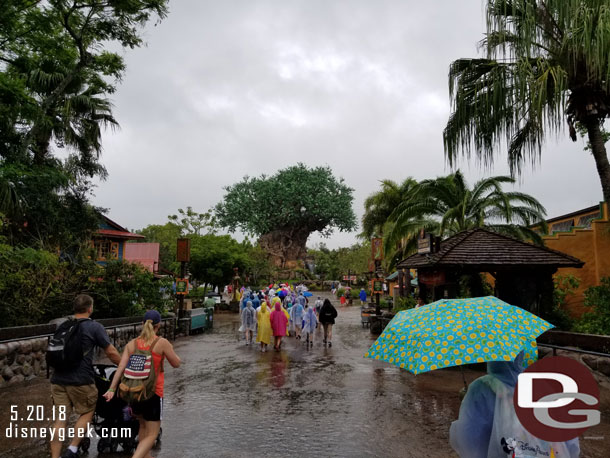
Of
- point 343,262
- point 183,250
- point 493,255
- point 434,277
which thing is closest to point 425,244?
point 434,277

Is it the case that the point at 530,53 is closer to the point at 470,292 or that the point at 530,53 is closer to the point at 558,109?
the point at 558,109

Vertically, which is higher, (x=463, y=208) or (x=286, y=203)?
(x=286, y=203)

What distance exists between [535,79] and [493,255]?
4355 mm

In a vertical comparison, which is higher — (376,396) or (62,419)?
(62,419)

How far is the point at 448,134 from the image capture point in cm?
1317

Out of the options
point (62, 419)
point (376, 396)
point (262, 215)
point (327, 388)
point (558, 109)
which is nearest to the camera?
point (62, 419)

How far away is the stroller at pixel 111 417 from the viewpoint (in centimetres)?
476

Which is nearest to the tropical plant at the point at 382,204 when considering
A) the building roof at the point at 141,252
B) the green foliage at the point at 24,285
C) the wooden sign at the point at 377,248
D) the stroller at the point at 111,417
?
the wooden sign at the point at 377,248

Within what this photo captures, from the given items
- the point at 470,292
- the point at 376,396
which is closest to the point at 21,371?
the point at 376,396

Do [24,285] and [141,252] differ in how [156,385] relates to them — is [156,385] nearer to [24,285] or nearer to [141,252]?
[24,285]

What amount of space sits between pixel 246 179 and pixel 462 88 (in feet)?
169

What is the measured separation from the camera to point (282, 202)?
6103cm

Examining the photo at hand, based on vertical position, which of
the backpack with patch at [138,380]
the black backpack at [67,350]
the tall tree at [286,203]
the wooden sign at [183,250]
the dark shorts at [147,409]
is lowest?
the dark shorts at [147,409]

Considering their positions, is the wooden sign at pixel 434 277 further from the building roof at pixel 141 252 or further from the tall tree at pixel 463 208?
the building roof at pixel 141 252
